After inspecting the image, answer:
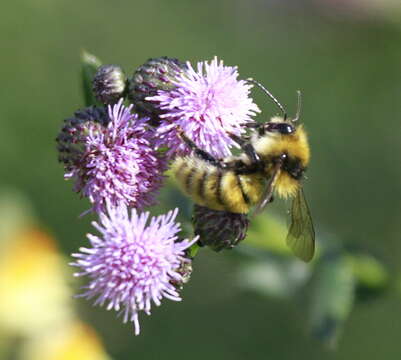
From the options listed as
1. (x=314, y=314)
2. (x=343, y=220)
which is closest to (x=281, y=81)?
(x=343, y=220)

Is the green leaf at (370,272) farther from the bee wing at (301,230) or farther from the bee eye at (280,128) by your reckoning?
the bee eye at (280,128)

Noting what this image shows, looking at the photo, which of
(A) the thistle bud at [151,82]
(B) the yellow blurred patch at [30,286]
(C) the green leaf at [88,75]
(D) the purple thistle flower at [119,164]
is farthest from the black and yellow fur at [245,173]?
(B) the yellow blurred patch at [30,286]

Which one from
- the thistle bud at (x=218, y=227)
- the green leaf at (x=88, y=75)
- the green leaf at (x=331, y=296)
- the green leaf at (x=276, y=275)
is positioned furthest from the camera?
the green leaf at (x=276, y=275)

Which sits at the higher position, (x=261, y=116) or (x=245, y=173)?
(x=245, y=173)

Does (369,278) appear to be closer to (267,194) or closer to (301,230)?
(301,230)

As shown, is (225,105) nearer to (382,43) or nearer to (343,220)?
(343,220)

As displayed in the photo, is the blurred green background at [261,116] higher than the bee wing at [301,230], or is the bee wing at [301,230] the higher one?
the bee wing at [301,230]

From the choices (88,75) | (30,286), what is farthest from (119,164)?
(30,286)

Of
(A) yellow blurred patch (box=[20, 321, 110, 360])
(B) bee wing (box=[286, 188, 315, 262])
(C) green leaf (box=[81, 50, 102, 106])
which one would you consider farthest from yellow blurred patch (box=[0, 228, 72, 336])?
(B) bee wing (box=[286, 188, 315, 262])
